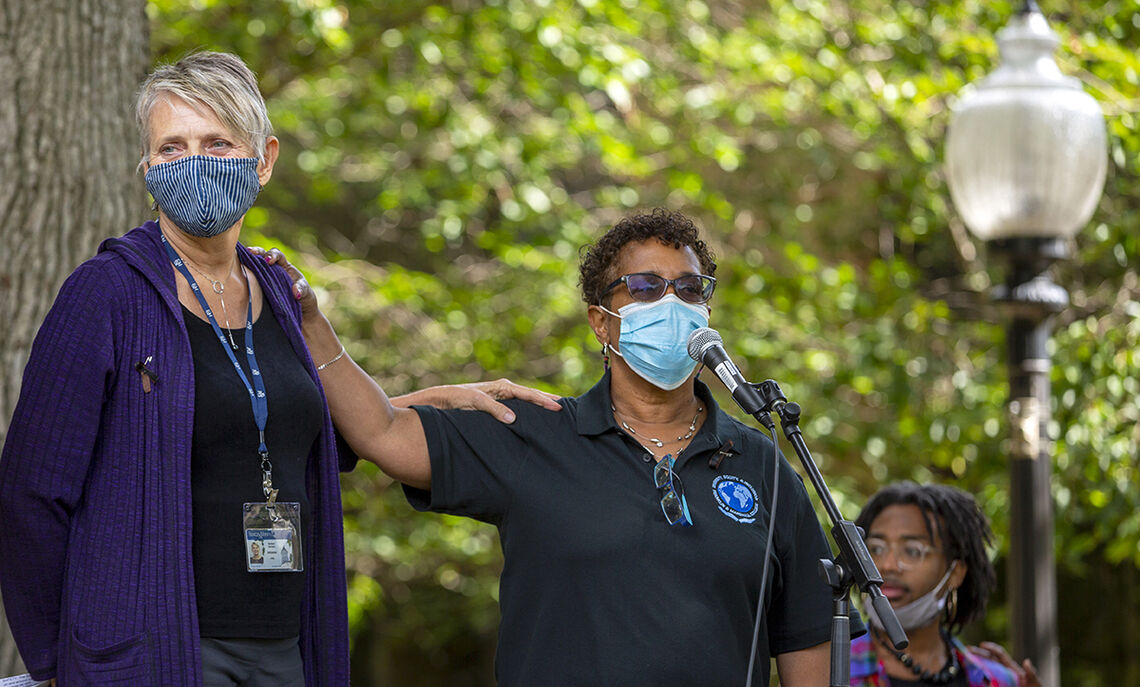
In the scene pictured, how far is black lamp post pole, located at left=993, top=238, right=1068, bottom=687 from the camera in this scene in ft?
19.4

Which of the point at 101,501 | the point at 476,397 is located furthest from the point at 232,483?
the point at 476,397

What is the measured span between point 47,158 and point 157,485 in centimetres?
167

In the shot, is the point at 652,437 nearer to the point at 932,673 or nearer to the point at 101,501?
the point at 101,501

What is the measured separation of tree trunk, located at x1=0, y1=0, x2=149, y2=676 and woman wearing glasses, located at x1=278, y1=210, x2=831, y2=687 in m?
1.11

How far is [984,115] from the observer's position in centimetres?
625

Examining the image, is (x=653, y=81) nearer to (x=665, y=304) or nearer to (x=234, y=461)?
(x=665, y=304)

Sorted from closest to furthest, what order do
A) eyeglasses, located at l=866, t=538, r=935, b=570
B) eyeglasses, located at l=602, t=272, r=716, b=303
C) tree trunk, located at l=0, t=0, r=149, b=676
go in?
eyeglasses, located at l=602, t=272, r=716, b=303 → tree trunk, located at l=0, t=0, r=149, b=676 → eyeglasses, located at l=866, t=538, r=935, b=570

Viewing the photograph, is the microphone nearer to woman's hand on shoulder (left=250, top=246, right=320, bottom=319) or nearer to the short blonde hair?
woman's hand on shoulder (left=250, top=246, right=320, bottom=319)

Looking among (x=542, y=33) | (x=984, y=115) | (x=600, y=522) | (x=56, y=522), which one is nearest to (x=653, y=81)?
(x=542, y=33)

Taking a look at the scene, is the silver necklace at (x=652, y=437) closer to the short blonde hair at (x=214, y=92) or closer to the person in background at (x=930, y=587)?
the short blonde hair at (x=214, y=92)

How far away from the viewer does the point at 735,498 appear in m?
3.26

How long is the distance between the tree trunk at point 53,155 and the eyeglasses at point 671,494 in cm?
178

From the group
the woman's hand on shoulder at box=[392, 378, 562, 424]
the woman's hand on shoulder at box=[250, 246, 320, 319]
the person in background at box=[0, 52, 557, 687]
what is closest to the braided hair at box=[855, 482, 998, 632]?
the woman's hand on shoulder at box=[392, 378, 562, 424]

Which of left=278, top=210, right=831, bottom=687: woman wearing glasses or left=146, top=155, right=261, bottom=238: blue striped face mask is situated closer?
left=146, top=155, right=261, bottom=238: blue striped face mask
